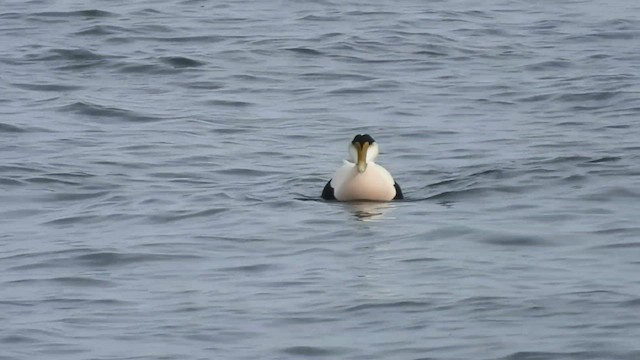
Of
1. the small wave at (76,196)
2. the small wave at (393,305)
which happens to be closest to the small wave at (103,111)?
the small wave at (76,196)

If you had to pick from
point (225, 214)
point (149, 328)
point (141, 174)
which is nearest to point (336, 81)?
point (141, 174)

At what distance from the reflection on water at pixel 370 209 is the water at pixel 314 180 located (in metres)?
0.03

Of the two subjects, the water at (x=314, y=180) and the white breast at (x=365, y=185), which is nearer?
the water at (x=314, y=180)

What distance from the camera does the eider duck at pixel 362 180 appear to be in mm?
13328

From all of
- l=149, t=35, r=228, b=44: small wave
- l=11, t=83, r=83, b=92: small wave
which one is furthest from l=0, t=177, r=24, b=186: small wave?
l=149, t=35, r=228, b=44: small wave

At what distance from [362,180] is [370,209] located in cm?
43

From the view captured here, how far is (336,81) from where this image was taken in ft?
62.8

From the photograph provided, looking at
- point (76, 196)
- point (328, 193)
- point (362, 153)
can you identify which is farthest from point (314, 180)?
point (76, 196)

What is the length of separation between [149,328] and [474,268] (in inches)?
86.0

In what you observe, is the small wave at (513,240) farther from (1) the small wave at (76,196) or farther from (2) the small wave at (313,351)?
(1) the small wave at (76,196)

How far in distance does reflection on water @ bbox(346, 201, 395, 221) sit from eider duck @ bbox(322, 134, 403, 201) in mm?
63

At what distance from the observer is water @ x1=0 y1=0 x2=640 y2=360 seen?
9.35m

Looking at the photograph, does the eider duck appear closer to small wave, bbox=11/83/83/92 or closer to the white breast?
the white breast

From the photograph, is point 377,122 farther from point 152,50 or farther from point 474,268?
point 474,268
